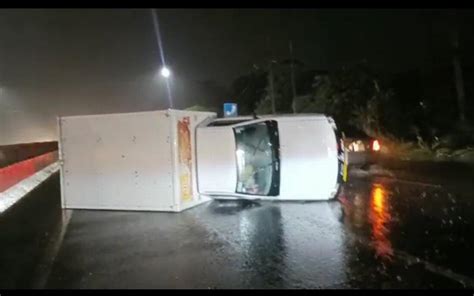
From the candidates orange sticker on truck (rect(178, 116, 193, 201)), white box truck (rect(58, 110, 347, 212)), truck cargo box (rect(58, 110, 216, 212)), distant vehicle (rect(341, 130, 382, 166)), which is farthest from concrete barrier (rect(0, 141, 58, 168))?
distant vehicle (rect(341, 130, 382, 166))

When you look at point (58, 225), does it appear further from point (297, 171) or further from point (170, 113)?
point (297, 171)

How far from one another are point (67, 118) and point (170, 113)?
258 cm

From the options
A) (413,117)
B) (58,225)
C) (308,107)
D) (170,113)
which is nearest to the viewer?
(58,225)

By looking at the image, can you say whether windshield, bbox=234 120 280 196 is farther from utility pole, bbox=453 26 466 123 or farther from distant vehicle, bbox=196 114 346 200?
utility pole, bbox=453 26 466 123

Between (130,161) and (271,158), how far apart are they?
2.98 meters

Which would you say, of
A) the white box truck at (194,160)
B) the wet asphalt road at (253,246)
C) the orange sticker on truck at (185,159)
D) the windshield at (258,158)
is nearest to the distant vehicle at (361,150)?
the wet asphalt road at (253,246)

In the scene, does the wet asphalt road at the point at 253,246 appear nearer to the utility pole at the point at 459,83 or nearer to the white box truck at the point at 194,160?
the white box truck at the point at 194,160

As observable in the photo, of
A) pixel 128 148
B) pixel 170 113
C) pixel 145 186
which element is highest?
pixel 170 113

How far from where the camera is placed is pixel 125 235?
294 inches

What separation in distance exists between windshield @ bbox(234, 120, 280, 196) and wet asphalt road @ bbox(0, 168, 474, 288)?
0.49 metres

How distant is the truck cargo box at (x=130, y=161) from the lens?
30.3 ft

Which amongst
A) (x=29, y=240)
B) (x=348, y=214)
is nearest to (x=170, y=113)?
(x=29, y=240)

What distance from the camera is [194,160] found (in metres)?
9.80

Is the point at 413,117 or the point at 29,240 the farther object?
the point at 413,117
